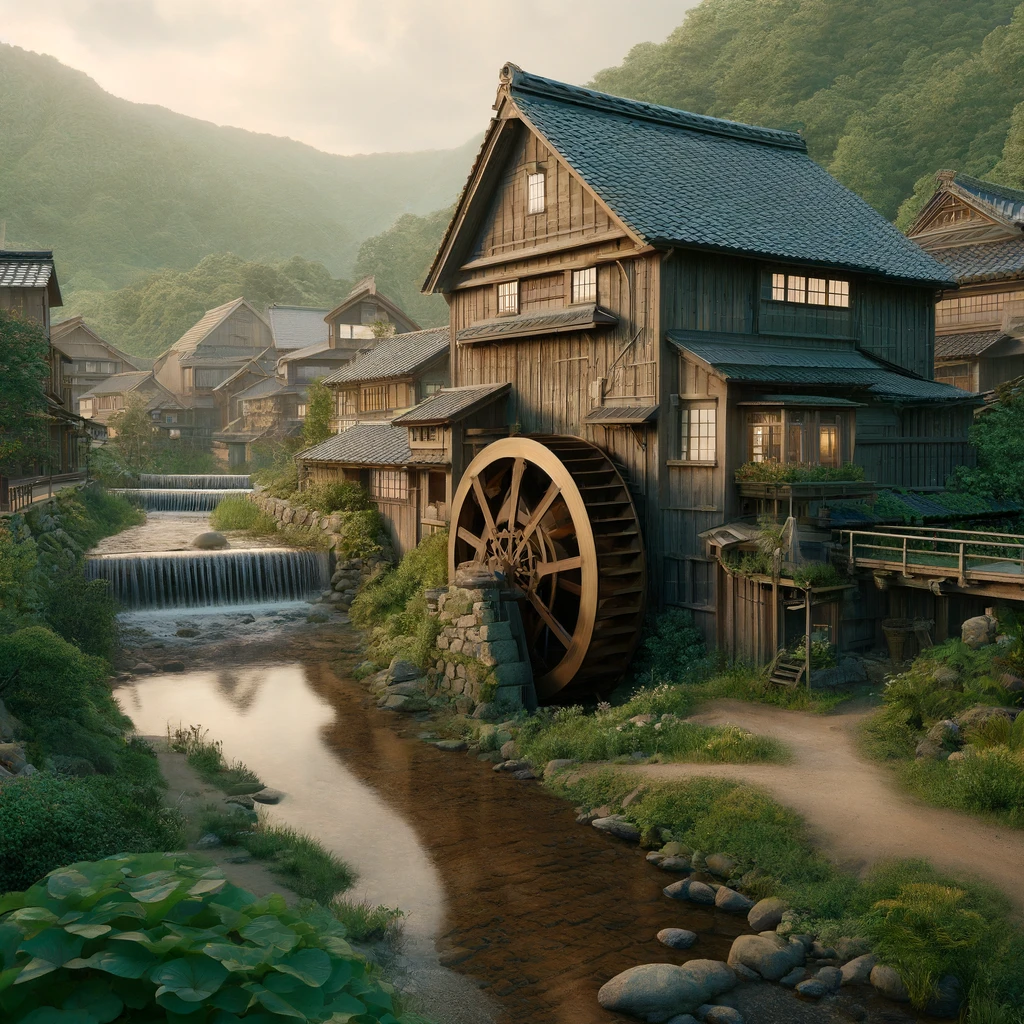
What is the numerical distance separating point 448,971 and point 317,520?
22.9m

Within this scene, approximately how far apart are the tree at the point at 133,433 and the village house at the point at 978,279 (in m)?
40.4

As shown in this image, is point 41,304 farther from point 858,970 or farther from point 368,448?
point 858,970

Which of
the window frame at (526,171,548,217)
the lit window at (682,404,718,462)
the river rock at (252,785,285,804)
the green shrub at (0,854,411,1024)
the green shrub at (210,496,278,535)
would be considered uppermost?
the window frame at (526,171,548,217)

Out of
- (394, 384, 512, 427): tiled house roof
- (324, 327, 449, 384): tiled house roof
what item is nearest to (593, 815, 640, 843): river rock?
(394, 384, 512, 427): tiled house roof

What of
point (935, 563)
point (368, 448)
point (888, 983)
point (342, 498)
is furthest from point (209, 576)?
point (888, 983)

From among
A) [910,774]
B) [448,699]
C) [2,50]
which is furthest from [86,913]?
[2,50]

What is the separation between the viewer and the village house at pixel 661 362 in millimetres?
18500

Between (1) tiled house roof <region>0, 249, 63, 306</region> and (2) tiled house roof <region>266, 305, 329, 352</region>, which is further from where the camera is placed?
(2) tiled house roof <region>266, 305, 329, 352</region>

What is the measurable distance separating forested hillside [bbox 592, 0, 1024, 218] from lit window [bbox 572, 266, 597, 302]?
2839cm

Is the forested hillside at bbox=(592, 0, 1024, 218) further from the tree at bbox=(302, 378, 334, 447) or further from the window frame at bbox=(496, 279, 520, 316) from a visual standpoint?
the window frame at bbox=(496, 279, 520, 316)

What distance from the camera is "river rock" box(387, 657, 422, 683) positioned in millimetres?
21062

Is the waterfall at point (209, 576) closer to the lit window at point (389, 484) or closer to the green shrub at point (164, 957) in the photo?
the lit window at point (389, 484)

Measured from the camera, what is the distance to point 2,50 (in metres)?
136

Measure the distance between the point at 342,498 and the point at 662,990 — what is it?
23478 mm
